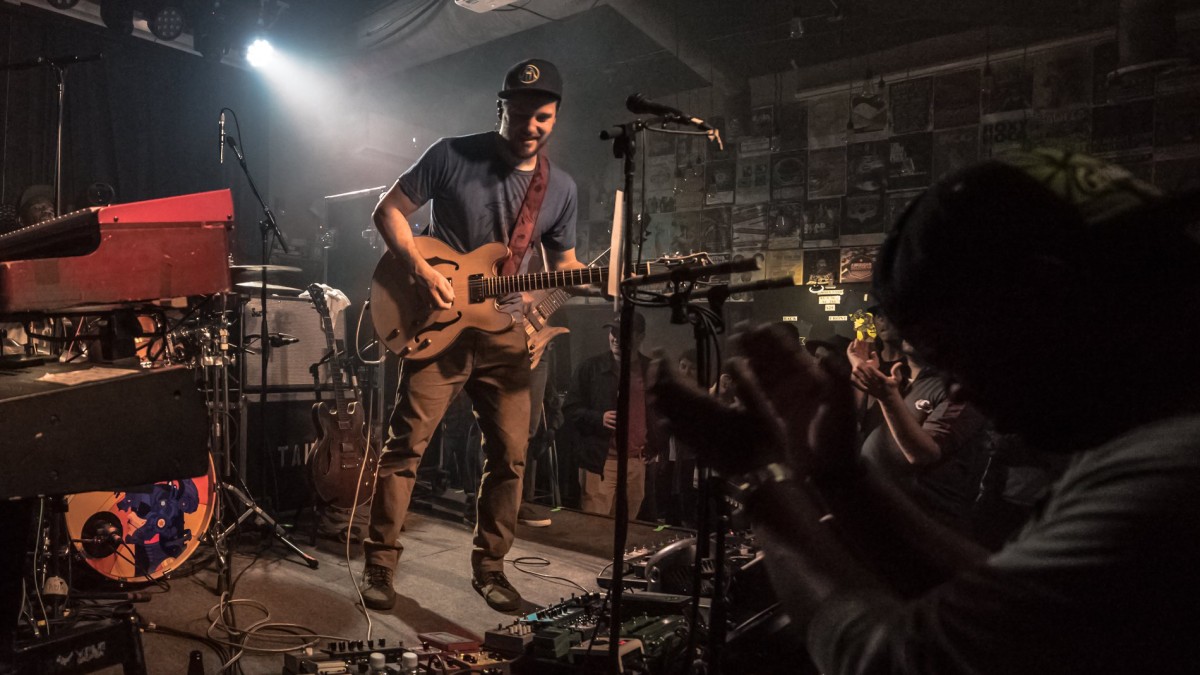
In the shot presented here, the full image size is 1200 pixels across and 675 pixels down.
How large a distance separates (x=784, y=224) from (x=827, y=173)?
74cm

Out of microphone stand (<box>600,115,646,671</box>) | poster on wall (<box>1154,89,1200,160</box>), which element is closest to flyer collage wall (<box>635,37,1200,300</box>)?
poster on wall (<box>1154,89,1200,160</box>)

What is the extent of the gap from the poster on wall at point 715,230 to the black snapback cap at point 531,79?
5.73m

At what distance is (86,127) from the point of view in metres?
7.45

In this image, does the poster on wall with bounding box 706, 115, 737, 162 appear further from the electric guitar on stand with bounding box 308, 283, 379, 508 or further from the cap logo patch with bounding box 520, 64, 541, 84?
the cap logo patch with bounding box 520, 64, 541, 84

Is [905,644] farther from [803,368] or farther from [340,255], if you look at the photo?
[340,255]

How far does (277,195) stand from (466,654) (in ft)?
26.6

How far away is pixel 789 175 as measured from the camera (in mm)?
8625

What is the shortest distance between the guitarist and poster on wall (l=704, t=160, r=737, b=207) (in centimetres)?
568

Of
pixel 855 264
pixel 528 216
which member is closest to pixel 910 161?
pixel 855 264

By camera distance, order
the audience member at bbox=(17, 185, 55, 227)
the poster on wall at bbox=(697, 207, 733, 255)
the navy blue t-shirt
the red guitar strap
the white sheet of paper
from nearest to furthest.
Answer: the white sheet of paper
the navy blue t-shirt
the red guitar strap
the audience member at bbox=(17, 185, 55, 227)
the poster on wall at bbox=(697, 207, 733, 255)

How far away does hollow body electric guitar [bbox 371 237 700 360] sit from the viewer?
346 centimetres

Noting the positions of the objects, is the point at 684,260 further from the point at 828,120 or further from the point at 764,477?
the point at 828,120

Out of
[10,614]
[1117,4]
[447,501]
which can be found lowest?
[447,501]

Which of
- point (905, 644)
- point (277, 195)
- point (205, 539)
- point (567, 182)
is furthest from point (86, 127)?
point (905, 644)
